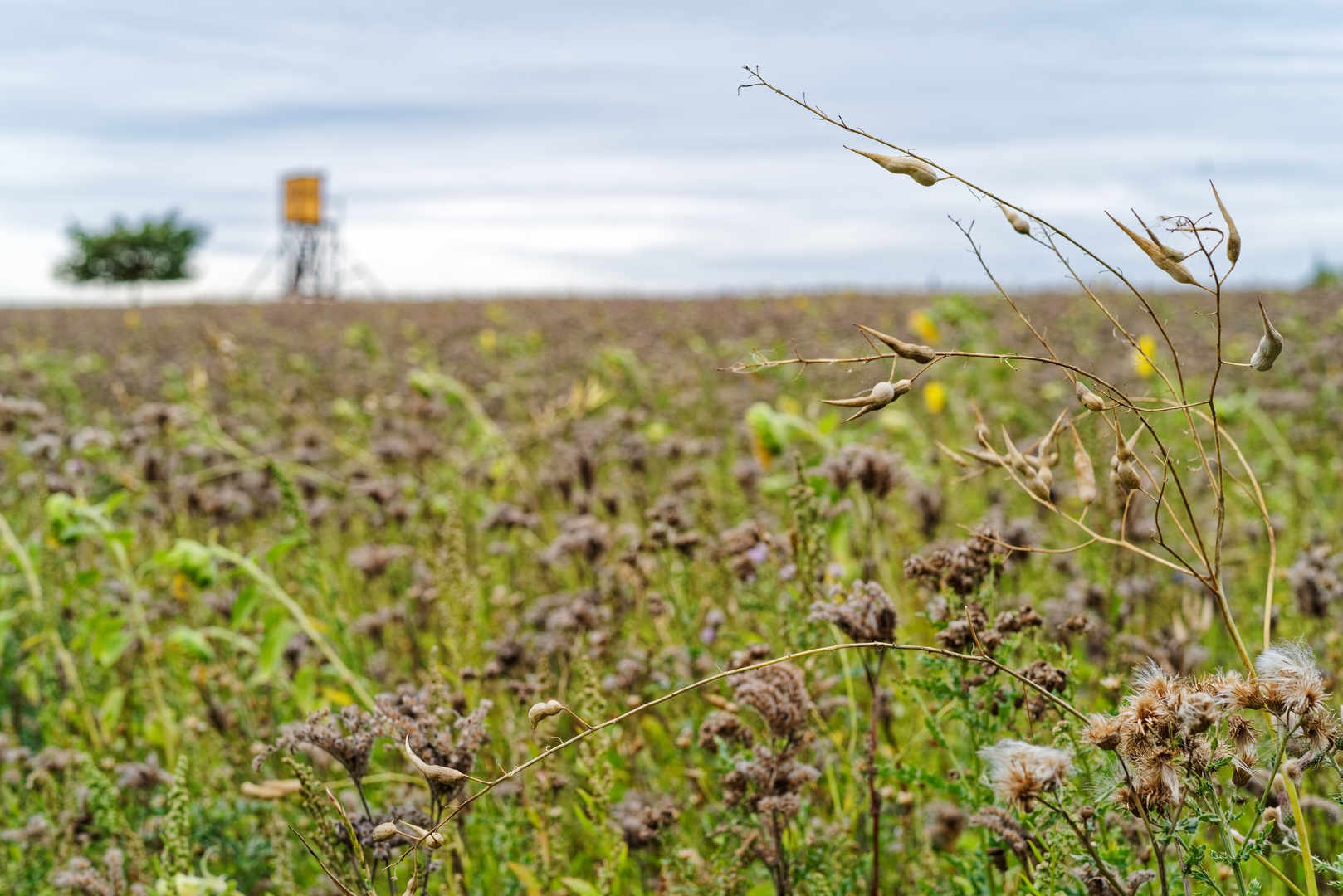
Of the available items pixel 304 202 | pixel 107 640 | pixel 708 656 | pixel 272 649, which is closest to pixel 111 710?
pixel 107 640

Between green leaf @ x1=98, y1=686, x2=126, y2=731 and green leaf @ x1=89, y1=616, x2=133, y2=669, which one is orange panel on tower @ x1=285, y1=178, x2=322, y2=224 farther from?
green leaf @ x1=89, y1=616, x2=133, y2=669

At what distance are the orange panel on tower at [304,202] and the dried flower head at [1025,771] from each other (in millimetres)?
37240

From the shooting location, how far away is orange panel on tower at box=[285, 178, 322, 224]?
35.0m

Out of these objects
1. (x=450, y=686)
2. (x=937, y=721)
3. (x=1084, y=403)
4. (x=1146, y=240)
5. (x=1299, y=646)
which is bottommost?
(x=450, y=686)

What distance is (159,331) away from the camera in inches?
690

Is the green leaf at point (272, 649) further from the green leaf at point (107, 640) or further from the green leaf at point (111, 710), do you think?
the green leaf at point (111, 710)

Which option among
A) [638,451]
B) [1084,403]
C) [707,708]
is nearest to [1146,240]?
[1084,403]

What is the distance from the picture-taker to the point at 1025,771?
133 centimetres

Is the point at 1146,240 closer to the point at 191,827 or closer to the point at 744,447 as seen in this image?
the point at 191,827

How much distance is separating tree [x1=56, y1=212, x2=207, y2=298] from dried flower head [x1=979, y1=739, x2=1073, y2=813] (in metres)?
54.7

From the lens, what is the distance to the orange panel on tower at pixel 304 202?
35031mm

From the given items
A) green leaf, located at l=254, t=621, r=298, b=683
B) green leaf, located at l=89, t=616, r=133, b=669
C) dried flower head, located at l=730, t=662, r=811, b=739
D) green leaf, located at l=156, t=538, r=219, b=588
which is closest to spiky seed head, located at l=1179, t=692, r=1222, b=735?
dried flower head, located at l=730, t=662, r=811, b=739

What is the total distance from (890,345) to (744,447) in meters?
6.44

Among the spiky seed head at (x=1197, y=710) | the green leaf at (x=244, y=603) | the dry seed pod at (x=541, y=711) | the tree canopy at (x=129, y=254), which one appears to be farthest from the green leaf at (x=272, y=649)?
the tree canopy at (x=129, y=254)
